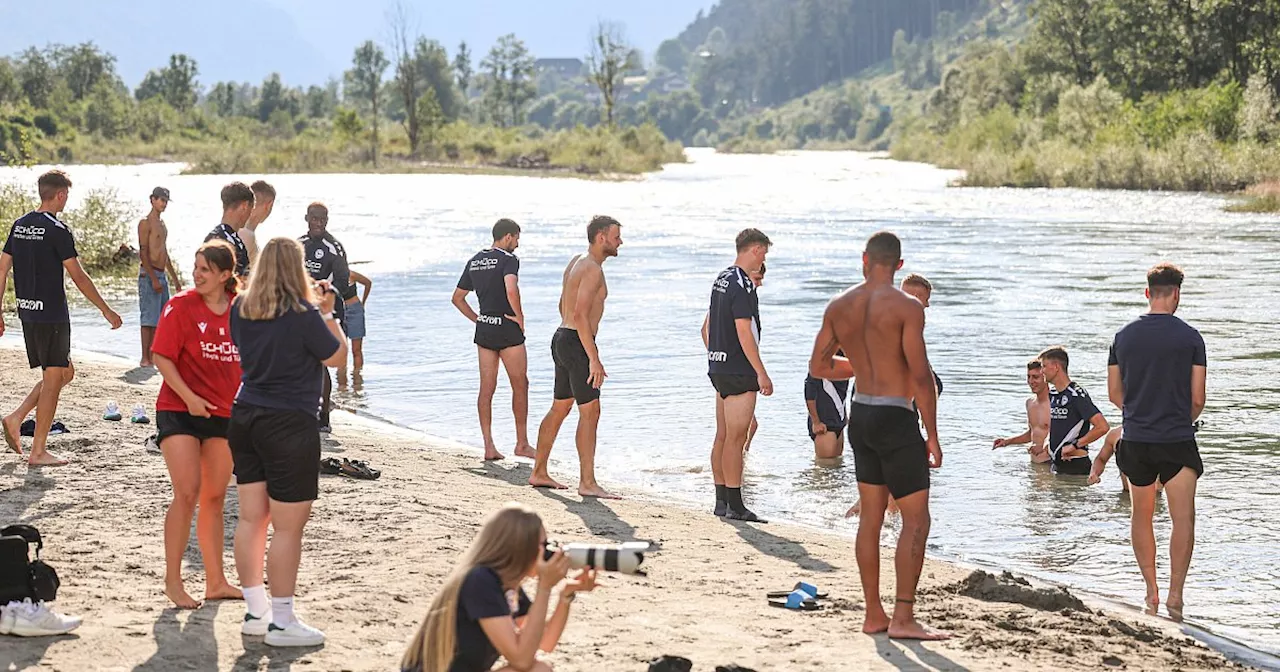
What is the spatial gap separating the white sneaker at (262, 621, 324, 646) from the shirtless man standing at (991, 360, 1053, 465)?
6899 mm

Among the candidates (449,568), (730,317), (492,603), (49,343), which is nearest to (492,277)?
(730,317)

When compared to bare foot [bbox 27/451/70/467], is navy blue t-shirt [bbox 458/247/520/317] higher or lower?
higher

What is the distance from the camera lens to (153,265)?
46.5 feet

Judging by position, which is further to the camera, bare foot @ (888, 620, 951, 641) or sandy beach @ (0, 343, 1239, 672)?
bare foot @ (888, 620, 951, 641)

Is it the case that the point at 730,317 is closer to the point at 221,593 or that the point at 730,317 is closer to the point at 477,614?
the point at 221,593

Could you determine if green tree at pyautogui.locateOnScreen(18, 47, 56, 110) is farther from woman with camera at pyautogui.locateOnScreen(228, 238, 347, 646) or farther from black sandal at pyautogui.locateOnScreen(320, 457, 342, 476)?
woman with camera at pyautogui.locateOnScreen(228, 238, 347, 646)

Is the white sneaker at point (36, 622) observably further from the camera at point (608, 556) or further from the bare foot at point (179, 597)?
the camera at point (608, 556)

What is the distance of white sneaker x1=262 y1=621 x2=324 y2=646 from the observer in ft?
19.4

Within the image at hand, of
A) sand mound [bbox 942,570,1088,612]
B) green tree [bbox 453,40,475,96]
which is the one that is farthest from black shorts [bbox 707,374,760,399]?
green tree [bbox 453,40,475,96]

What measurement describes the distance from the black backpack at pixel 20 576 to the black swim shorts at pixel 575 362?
423cm

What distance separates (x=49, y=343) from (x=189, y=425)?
11.4ft

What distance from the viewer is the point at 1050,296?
24.5 meters

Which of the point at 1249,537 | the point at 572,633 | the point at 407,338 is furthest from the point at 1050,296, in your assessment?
the point at 572,633

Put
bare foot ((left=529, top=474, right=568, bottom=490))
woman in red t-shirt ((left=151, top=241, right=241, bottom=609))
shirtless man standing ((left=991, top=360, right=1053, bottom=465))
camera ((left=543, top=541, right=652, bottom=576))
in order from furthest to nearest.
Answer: shirtless man standing ((left=991, top=360, right=1053, bottom=465)) → bare foot ((left=529, top=474, right=568, bottom=490)) → woman in red t-shirt ((left=151, top=241, right=241, bottom=609)) → camera ((left=543, top=541, right=652, bottom=576))
